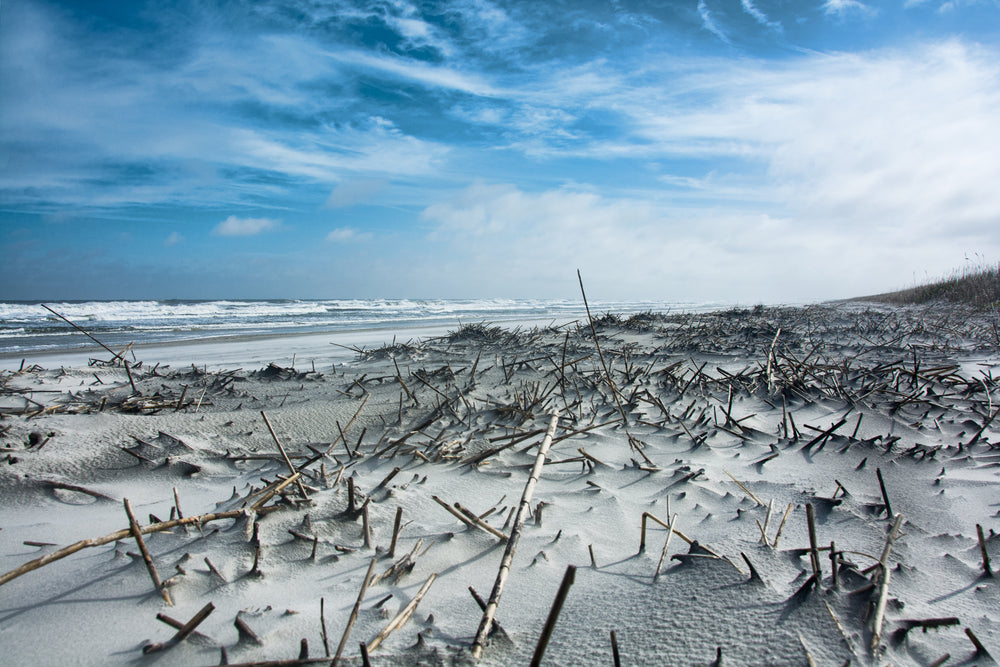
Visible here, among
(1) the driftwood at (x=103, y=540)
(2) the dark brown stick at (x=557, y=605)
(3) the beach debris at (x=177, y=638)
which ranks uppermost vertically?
(2) the dark brown stick at (x=557, y=605)

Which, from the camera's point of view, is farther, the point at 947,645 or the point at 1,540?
the point at 1,540

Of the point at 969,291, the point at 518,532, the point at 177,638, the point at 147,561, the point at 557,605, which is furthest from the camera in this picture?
the point at 969,291

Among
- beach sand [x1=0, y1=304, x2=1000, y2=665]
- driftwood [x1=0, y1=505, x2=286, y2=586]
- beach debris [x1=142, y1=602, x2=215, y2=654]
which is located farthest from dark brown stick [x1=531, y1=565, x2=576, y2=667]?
driftwood [x1=0, y1=505, x2=286, y2=586]

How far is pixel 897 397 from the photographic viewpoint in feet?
11.2

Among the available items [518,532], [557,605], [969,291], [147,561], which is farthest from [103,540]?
[969,291]

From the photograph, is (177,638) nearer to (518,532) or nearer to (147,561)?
(147,561)

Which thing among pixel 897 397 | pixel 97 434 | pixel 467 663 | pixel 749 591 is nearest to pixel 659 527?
pixel 749 591

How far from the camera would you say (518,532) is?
1061mm

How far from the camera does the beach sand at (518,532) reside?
1160 mm

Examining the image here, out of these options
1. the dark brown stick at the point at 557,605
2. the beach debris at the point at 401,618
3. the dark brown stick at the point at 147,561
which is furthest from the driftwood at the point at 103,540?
the dark brown stick at the point at 557,605

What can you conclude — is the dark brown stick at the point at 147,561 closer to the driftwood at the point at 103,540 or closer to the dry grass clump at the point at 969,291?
the driftwood at the point at 103,540

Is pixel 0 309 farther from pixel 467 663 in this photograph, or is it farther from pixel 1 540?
pixel 467 663

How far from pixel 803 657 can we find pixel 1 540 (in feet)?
8.49

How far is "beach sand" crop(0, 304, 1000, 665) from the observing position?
116 centimetres
